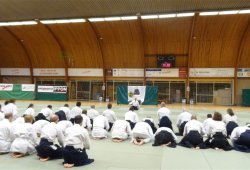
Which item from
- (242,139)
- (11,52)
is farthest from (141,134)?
(11,52)

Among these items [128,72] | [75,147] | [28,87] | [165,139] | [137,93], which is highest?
[128,72]

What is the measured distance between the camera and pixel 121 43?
1366 inches

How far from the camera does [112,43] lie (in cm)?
3497

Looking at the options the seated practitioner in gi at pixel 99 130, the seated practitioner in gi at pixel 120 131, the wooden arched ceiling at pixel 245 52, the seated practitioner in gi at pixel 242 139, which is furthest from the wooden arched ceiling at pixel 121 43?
the seated practitioner in gi at pixel 242 139

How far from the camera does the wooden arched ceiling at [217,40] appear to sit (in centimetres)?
2925

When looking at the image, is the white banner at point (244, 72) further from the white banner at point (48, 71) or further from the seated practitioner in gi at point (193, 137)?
the seated practitioner in gi at point (193, 137)

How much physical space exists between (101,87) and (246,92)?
63.4 feet

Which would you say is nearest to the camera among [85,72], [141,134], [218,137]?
[218,137]

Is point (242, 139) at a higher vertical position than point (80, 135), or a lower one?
lower

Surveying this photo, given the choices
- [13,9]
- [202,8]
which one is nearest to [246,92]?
[202,8]

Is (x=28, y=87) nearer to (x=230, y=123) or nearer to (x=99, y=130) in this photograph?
(x=99, y=130)

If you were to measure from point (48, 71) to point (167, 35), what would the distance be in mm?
18633

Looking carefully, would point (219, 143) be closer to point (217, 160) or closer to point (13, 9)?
point (217, 160)

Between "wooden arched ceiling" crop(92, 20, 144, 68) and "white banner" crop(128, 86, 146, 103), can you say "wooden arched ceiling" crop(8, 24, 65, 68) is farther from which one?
"white banner" crop(128, 86, 146, 103)
